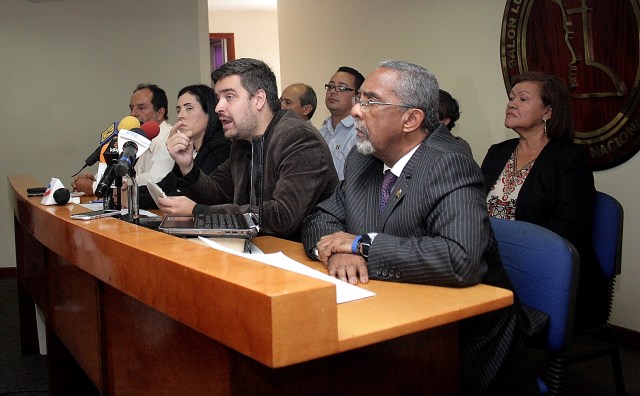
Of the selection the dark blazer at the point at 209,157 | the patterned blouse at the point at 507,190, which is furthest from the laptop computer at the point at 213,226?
the patterned blouse at the point at 507,190

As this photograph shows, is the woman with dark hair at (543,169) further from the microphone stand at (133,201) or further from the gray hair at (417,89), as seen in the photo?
the microphone stand at (133,201)

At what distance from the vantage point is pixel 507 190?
3082 mm

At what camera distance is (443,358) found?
1.38m

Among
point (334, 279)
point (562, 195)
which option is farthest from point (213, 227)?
point (562, 195)

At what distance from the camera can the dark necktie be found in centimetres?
183

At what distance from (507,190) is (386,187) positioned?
1.41 m

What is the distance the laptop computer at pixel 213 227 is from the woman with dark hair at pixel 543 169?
140 centimetres

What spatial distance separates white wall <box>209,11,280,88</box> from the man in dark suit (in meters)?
7.81

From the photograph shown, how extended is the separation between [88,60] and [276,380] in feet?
16.8

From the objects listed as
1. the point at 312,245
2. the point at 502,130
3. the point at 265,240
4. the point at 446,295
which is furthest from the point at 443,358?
the point at 502,130

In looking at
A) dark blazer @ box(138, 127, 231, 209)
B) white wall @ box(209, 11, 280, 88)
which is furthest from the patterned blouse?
white wall @ box(209, 11, 280, 88)

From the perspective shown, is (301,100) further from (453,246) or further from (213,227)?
(453,246)

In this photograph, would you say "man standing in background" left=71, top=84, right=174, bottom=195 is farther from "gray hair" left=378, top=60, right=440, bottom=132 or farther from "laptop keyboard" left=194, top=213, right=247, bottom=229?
"gray hair" left=378, top=60, right=440, bottom=132

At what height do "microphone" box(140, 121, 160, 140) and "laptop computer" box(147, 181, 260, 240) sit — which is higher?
"microphone" box(140, 121, 160, 140)
